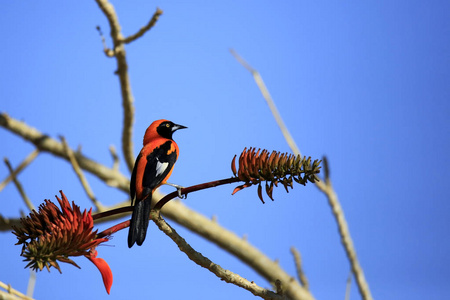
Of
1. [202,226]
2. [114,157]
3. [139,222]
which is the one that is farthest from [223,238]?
[139,222]

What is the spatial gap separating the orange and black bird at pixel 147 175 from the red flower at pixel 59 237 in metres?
0.06

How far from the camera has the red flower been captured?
85cm

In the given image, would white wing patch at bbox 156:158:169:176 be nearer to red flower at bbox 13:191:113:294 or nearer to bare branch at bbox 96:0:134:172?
red flower at bbox 13:191:113:294

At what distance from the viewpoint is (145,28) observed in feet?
10.8

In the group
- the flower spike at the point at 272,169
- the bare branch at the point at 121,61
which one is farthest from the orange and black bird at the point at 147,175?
the bare branch at the point at 121,61

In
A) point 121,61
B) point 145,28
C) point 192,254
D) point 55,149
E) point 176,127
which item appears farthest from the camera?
point 55,149

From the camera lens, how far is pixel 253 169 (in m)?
0.96

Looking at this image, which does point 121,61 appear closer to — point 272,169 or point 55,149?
point 55,149

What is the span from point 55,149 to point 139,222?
4072 mm

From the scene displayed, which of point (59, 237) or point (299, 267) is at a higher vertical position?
point (299, 267)

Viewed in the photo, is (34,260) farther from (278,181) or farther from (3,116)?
(3,116)

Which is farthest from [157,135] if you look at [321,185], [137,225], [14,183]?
[14,183]

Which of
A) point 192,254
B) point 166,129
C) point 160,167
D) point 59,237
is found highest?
point 166,129

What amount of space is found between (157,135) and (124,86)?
242 centimetres
